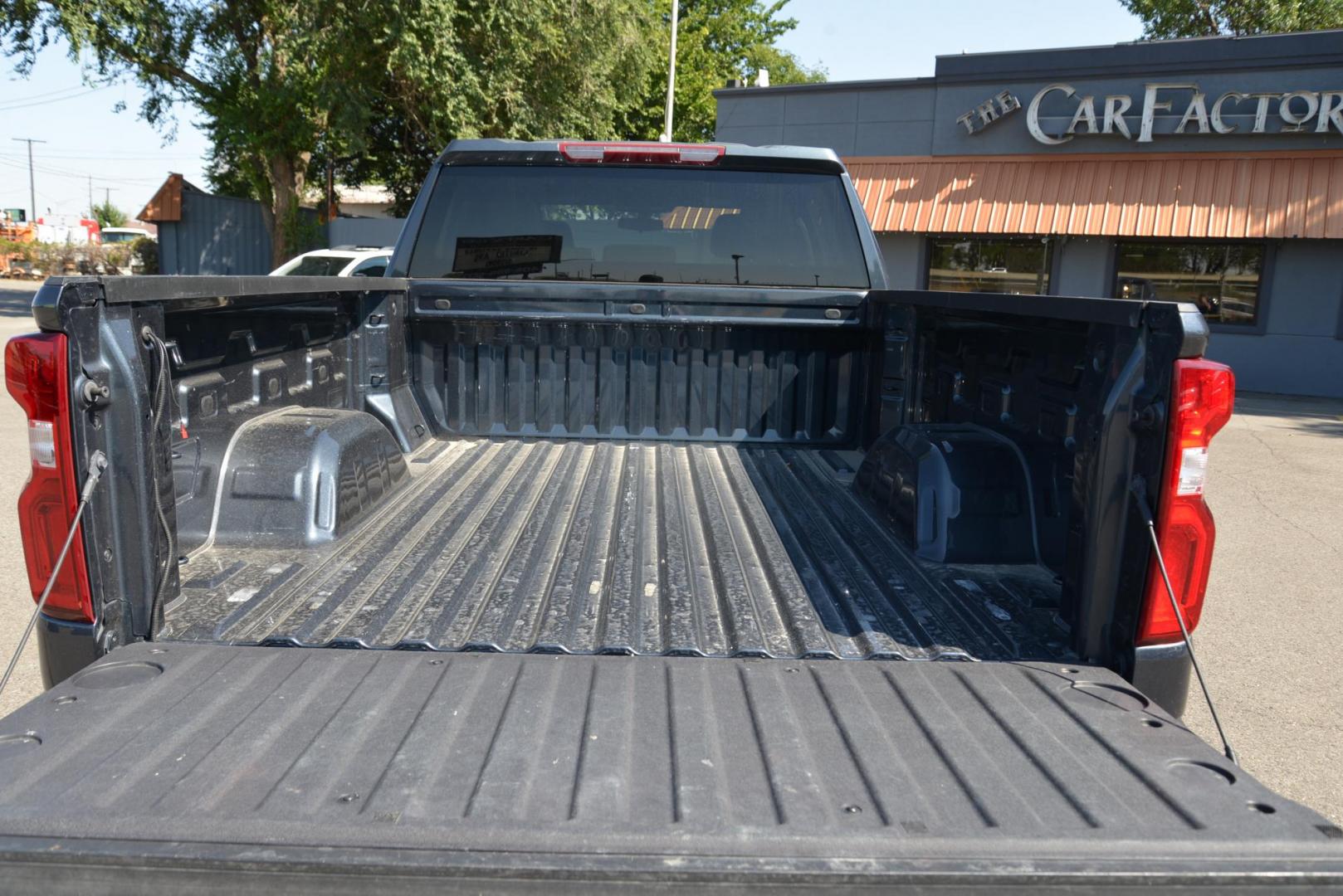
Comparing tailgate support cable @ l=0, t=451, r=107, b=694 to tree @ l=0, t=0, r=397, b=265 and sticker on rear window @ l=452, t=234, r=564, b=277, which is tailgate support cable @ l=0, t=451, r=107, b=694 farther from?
tree @ l=0, t=0, r=397, b=265

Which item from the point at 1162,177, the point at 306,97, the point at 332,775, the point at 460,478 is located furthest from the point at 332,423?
the point at 306,97

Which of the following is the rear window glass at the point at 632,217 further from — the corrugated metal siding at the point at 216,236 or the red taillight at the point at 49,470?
the corrugated metal siding at the point at 216,236

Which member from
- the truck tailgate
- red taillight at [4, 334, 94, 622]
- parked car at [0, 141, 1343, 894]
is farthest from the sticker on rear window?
the truck tailgate

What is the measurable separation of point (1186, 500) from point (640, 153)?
8.51ft

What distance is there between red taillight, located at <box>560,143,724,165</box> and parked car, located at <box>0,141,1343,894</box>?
1cm

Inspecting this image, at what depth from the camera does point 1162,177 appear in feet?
52.3

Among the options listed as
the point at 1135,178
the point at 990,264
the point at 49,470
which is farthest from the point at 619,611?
the point at 990,264

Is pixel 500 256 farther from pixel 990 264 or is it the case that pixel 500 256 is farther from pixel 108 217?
pixel 108 217

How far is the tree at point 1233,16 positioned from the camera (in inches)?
1045

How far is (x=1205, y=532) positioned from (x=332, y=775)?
1811mm

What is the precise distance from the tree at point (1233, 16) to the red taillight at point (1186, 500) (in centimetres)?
3080

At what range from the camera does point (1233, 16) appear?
29.0m

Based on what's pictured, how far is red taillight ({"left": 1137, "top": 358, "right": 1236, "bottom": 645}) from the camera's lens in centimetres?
201

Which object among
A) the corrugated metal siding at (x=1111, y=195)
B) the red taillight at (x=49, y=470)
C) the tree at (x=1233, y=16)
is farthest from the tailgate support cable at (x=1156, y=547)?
the tree at (x=1233, y=16)
